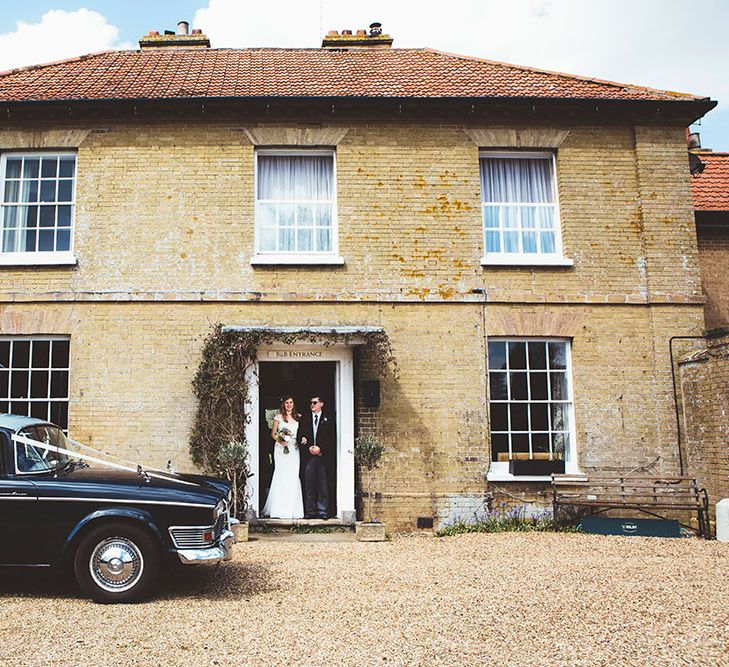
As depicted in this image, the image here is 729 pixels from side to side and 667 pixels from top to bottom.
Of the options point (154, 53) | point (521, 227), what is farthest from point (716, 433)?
point (154, 53)

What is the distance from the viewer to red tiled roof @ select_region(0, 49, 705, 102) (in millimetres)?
11477

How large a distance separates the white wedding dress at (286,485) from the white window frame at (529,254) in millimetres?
4059

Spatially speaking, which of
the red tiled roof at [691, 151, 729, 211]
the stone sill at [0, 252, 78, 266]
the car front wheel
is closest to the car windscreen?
the car front wheel

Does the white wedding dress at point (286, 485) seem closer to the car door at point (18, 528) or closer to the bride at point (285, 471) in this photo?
the bride at point (285, 471)

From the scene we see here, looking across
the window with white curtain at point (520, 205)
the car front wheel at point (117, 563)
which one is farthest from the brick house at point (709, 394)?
Answer: the car front wheel at point (117, 563)

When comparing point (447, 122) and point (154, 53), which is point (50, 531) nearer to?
point (447, 122)

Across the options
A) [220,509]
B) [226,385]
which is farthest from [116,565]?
[226,385]

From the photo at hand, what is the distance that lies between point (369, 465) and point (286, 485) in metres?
1.39

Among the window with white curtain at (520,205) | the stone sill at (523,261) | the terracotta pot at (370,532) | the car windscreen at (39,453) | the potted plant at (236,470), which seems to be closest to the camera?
the car windscreen at (39,453)

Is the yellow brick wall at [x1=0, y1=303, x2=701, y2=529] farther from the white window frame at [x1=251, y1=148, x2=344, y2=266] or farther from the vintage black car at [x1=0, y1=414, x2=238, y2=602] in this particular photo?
the vintage black car at [x1=0, y1=414, x2=238, y2=602]

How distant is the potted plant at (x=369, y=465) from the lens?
32.0 ft

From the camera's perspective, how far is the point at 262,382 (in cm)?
1117

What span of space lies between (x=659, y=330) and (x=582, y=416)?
6.05 feet

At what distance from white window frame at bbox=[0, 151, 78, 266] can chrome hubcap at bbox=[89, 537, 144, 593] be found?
19.4 ft
